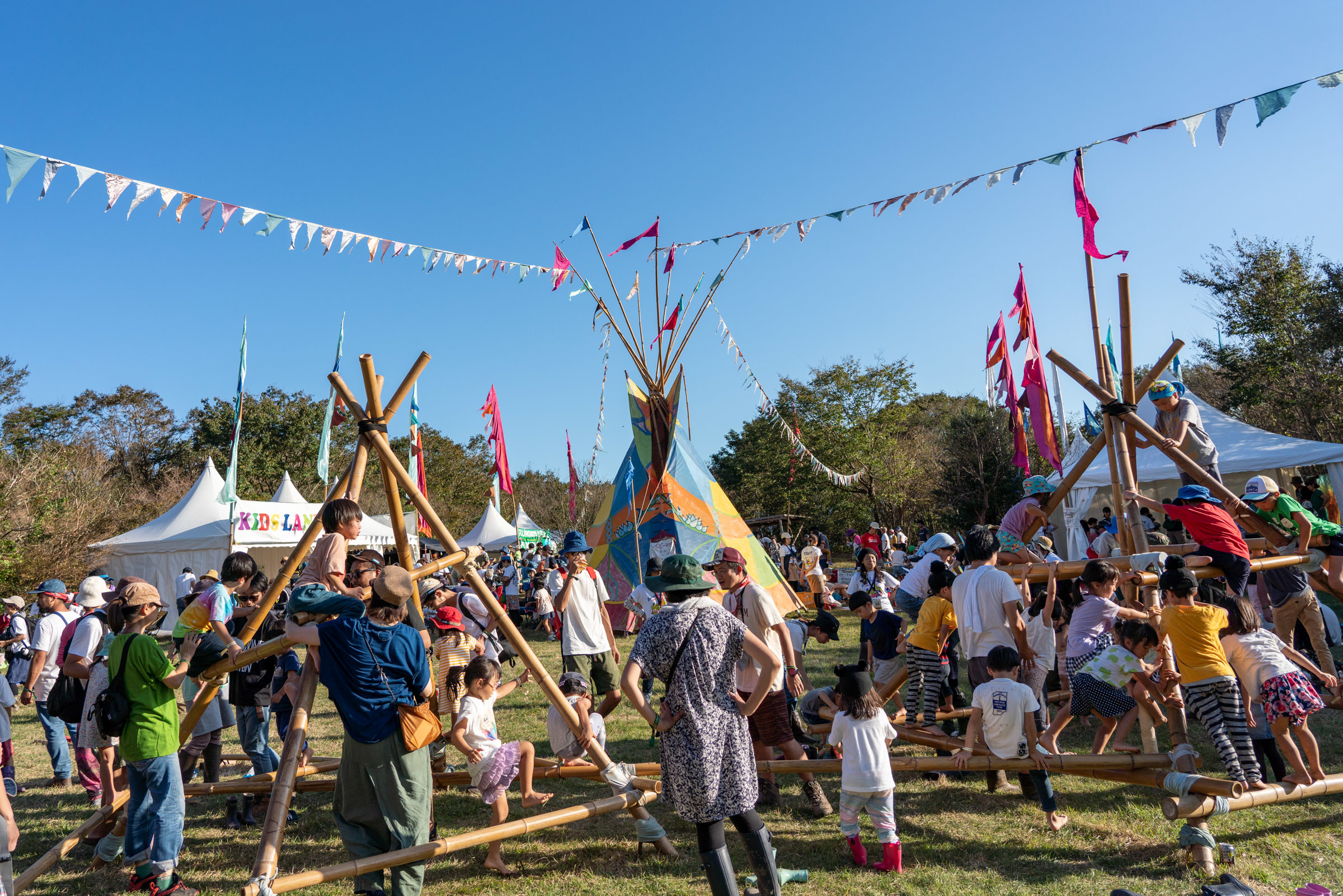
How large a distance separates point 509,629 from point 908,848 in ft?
8.60

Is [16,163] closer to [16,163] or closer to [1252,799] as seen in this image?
[16,163]

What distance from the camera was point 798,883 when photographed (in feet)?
13.2

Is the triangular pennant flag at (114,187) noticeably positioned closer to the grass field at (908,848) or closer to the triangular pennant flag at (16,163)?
the triangular pennant flag at (16,163)

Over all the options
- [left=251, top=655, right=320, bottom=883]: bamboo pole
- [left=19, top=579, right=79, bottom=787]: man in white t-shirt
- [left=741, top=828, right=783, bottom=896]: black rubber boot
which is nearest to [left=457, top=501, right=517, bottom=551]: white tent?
[left=19, top=579, right=79, bottom=787]: man in white t-shirt

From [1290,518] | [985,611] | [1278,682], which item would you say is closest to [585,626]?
[985,611]

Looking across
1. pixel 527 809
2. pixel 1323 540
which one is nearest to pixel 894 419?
pixel 1323 540

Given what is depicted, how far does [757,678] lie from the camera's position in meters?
4.91

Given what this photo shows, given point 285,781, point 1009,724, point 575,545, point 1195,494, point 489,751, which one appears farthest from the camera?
point 575,545

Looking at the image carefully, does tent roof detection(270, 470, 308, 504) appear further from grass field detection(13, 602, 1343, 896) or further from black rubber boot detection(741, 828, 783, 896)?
black rubber boot detection(741, 828, 783, 896)

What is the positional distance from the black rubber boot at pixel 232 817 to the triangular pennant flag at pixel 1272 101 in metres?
9.48

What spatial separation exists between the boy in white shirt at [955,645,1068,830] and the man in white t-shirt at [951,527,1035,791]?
238mm

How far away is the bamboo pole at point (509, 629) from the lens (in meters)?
4.55

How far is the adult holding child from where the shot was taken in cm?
342

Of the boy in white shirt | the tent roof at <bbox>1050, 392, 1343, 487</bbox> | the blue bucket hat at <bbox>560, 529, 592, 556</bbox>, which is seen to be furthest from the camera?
the tent roof at <bbox>1050, 392, 1343, 487</bbox>
